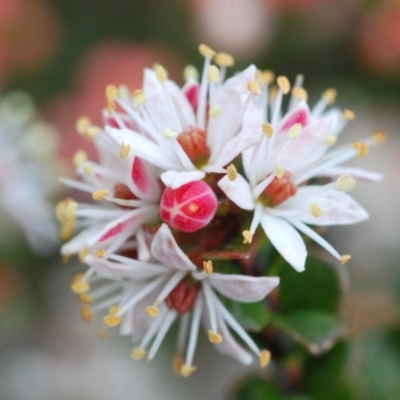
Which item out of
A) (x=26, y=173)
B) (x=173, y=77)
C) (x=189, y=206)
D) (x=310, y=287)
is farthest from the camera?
(x=173, y=77)

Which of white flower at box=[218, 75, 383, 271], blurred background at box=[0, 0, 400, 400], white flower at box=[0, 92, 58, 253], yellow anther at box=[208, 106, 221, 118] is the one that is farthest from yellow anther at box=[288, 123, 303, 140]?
blurred background at box=[0, 0, 400, 400]

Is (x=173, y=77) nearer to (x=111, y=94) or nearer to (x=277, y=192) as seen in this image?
(x=111, y=94)

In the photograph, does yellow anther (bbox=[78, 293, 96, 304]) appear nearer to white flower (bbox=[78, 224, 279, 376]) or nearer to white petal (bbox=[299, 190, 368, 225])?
white flower (bbox=[78, 224, 279, 376])

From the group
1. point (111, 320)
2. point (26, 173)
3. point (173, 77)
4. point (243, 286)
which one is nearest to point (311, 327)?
point (243, 286)

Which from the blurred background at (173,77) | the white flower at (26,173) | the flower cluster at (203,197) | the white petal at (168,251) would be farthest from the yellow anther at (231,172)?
the blurred background at (173,77)

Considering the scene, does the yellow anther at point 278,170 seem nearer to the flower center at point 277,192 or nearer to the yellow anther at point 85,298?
the flower center at point 277,192

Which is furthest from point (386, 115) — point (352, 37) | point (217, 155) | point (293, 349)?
point (217, 155)
